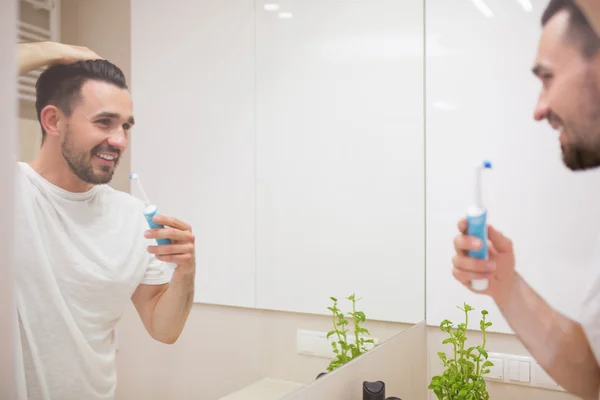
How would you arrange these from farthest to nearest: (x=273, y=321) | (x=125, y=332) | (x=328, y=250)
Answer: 1. (x=328, y=250)
2. (x=273, y=321)
3. (x=125, y=332)

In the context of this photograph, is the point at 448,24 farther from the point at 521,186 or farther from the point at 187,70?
the point at 187,70

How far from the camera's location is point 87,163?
0.74 meters

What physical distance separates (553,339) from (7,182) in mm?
1391

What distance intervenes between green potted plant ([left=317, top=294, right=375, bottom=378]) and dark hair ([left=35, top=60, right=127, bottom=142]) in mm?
960

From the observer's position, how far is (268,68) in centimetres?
131

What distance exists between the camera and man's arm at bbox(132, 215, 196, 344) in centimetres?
84

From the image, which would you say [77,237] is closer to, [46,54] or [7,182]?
[7,182]

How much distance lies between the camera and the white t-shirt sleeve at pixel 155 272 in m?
0.84

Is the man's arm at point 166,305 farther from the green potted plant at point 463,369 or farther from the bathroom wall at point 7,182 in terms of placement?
the green potted plant at point 463,369

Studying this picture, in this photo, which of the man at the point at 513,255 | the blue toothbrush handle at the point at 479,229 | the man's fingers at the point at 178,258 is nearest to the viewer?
the man's fingers at the point at 178,258

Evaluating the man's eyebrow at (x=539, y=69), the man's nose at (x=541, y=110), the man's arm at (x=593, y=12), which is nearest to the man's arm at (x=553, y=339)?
the man's nose at (x=541, y=110)

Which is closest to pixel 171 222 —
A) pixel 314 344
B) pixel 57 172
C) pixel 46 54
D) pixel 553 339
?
pixel 57 172

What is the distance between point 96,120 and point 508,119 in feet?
4.30

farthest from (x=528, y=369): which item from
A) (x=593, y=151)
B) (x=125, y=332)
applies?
(x=125, y=332)
